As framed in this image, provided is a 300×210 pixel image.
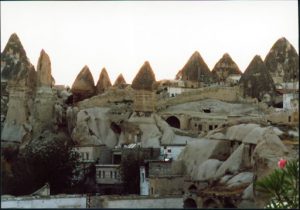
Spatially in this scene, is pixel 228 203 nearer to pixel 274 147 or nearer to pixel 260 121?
pixel 274 147

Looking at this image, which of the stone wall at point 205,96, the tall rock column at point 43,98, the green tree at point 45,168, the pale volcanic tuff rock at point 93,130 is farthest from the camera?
the stone wall at point 205,96

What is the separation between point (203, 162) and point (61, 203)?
18.1 ft

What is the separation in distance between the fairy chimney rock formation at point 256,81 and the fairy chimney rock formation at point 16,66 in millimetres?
11850

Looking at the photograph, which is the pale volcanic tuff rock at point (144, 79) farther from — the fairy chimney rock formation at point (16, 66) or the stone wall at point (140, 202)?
the stone wall at point (140, 202)

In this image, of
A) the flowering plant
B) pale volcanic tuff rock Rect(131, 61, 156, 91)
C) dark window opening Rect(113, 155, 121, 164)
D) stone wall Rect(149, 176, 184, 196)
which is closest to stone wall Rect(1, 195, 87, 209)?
stone wall Rect(149, 176, 184, 196)

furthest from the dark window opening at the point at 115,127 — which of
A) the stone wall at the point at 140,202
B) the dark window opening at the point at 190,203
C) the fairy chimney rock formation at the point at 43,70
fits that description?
A: the dark window opening at the point at 190,203

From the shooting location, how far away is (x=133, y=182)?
3183 centimetres

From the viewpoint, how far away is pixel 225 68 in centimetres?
5494

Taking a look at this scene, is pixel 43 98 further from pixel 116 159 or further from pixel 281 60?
pixel 281 60

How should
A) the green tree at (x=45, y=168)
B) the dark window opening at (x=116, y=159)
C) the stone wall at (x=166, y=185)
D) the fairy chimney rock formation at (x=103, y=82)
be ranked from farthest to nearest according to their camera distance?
the fairy chimney rock formation at (x=103, y=82)
the dark window opening at (x=116, y=159)
the green tree at (x=45, y=168)
the stone wall at (x=166, y=185)

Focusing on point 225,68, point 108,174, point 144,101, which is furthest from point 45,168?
point 225,68

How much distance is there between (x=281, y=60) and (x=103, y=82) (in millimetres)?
13680

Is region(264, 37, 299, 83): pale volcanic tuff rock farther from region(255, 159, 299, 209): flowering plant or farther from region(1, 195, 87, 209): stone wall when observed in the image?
region(255, 159, 299, 209): flowering plant

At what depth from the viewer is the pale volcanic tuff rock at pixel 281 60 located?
176ft
